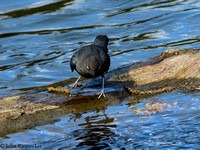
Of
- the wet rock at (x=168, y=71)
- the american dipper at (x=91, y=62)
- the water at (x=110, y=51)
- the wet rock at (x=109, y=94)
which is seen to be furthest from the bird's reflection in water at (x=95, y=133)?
the wet rock at (x=168, y=71)

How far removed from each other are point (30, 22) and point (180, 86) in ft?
29.3

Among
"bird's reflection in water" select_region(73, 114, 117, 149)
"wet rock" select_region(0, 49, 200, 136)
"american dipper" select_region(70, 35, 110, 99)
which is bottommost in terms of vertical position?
"bird's reflection in water" select_region(73, 114, 117, 149)

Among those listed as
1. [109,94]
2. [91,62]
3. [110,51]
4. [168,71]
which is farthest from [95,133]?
[110,51]

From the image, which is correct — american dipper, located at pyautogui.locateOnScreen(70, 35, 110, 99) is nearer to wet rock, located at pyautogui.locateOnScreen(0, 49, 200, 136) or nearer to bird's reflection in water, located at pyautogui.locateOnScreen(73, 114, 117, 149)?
wet rock, located at pyautogui.locateOnScreen(0, 49, 200, 136)

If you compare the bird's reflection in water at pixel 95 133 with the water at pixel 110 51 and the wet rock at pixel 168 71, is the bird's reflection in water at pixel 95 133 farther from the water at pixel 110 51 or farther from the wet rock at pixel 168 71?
the wet rock at pixel 168 71

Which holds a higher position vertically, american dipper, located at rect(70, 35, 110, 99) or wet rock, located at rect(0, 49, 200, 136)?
american dipper, located at rect(70, 35, 110, 99)

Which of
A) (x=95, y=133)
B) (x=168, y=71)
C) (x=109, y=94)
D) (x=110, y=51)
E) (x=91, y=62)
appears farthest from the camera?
(x=110, y=51)

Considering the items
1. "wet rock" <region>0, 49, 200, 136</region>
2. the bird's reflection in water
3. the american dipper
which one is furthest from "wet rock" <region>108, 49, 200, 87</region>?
the bird's reflection in water

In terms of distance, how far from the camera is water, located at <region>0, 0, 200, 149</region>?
4.77 meters

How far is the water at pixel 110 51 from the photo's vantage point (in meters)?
4.77

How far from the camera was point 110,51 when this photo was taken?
10.8m

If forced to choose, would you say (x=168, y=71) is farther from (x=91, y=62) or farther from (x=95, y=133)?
(x=95, y=133)

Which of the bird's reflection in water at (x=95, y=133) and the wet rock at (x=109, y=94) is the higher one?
the wet rock at (x=109, y=94)

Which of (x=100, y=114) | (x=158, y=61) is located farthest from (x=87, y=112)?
(x=158, y=61)
